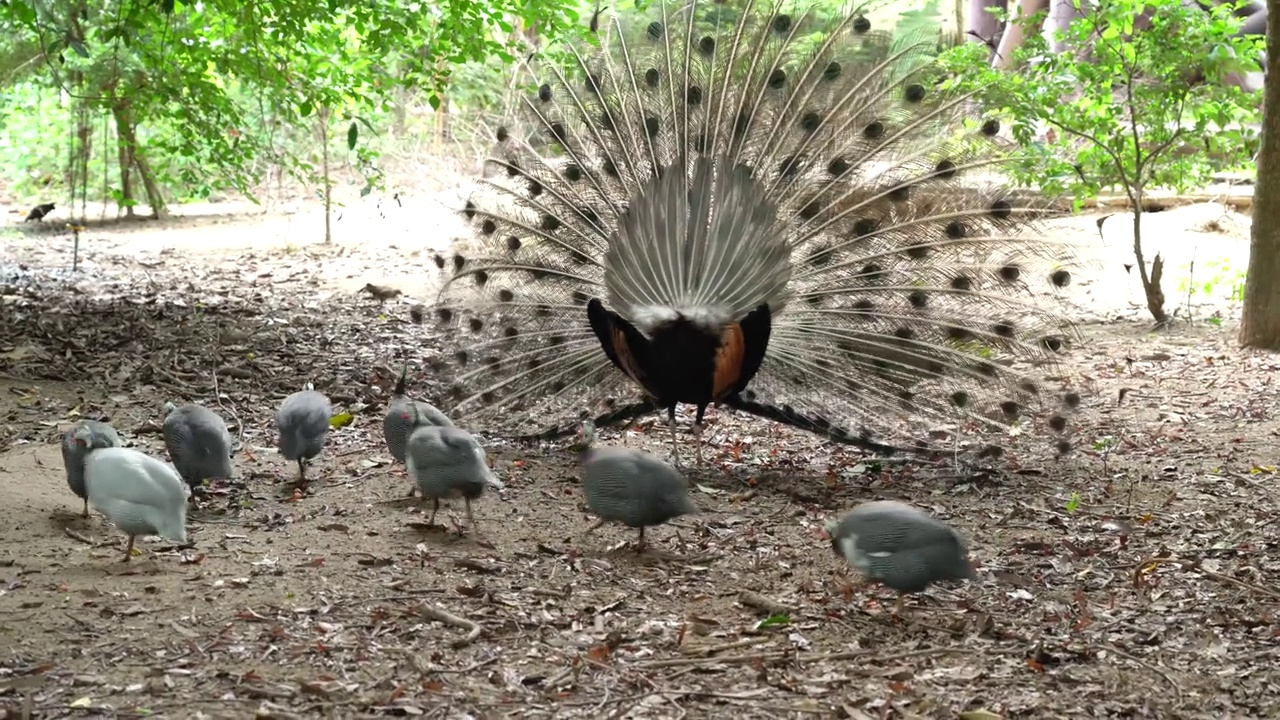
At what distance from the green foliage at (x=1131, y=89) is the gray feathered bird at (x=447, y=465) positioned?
15.6ft

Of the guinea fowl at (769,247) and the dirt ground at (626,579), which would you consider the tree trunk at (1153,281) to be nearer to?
the dirt ground at (626,579)

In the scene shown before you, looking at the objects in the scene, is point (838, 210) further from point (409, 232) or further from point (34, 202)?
point (34, 202)

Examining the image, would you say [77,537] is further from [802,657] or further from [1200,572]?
[1200,572]

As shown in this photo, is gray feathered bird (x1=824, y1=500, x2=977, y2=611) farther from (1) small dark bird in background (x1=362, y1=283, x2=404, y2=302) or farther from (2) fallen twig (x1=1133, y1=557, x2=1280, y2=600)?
(1) small dark bird in background (x1=362, y1=283, x2=404, y2=302)

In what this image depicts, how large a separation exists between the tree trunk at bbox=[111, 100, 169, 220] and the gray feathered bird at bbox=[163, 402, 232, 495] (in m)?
4.93

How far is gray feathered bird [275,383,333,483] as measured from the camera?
552 centimetres

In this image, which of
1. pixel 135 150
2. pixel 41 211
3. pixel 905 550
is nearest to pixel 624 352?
pixel 905 550

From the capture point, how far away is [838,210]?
6.35 m

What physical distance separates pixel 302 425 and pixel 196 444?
20.4 inches

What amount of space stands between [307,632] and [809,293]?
3.32 metres

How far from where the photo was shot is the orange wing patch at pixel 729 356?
19.7 feet

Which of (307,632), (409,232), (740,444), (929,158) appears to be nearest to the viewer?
(307,632)

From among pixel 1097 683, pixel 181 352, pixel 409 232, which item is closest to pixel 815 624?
pixel 1097 683

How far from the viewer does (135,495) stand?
14.4 ft
